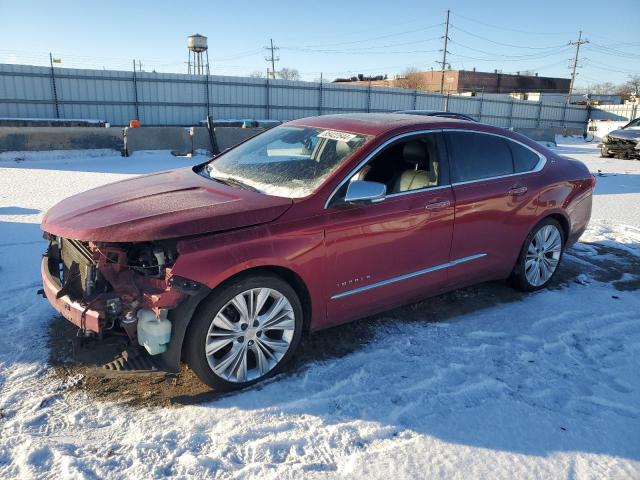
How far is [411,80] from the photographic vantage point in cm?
7681

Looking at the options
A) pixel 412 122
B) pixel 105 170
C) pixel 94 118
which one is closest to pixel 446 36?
pixel 94 118

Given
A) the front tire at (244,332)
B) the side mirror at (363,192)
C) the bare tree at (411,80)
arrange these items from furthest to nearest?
1. the bare tree at (411,80)
2. the side mirror at (363,192)
3. the front tire at (244,332)

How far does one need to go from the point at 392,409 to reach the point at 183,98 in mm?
25106

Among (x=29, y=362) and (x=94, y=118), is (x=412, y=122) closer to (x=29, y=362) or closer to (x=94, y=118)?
(x=29, y=362)

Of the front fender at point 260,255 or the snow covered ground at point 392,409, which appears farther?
the front fender at point 260,255

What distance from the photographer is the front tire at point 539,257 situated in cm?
484

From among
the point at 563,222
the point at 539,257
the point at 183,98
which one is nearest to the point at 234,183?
the point at 539,257

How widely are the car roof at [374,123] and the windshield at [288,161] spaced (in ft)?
0.31

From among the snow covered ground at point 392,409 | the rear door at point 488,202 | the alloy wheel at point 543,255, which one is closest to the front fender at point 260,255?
the snow covered ground at point 392,409

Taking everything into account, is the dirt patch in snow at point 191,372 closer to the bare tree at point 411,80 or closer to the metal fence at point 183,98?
the metal fence at point 183,98

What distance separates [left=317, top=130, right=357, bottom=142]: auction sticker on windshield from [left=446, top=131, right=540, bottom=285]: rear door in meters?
0.89

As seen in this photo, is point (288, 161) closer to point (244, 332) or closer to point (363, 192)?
point (363, 192)

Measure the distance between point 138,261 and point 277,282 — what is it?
0.84m

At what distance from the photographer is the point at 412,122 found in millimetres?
4148
